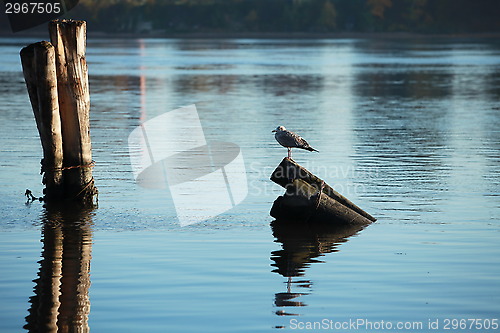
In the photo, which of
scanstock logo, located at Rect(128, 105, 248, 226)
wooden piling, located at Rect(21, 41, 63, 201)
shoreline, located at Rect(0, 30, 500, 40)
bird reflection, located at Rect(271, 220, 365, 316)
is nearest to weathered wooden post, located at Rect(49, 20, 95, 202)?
wooden piling, located at Rect(21, 41, 63, 201)

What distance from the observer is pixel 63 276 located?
11023 millimetres

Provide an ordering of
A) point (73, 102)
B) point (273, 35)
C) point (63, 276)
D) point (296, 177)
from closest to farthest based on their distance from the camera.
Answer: point (63, 276)
point (296, 177)
point (73, 102)
point (273, 35)

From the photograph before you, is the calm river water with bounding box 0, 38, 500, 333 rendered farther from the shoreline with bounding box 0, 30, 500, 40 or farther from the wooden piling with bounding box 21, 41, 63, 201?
the shoreline with bounding box 0, 30, 500, 40

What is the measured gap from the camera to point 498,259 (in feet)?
39.0

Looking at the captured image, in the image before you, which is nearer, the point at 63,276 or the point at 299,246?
the point at 63,276

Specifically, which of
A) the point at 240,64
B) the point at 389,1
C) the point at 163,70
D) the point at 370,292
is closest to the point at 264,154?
the point at 370,292

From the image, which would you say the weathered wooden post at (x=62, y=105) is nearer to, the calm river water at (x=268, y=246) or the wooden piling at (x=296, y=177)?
the calm river water at (x=268, y=246)

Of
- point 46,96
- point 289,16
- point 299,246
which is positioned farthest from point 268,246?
point 289,16

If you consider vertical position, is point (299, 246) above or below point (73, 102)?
below

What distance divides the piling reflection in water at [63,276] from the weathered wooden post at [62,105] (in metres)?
0.58

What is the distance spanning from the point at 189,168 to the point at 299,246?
21.3 ft

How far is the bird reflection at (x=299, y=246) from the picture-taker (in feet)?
34.1

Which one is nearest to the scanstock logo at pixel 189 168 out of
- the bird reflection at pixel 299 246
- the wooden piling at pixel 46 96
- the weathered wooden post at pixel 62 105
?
the bird reflection at pixel 299 246

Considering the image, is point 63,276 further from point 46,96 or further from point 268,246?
point 46,96
